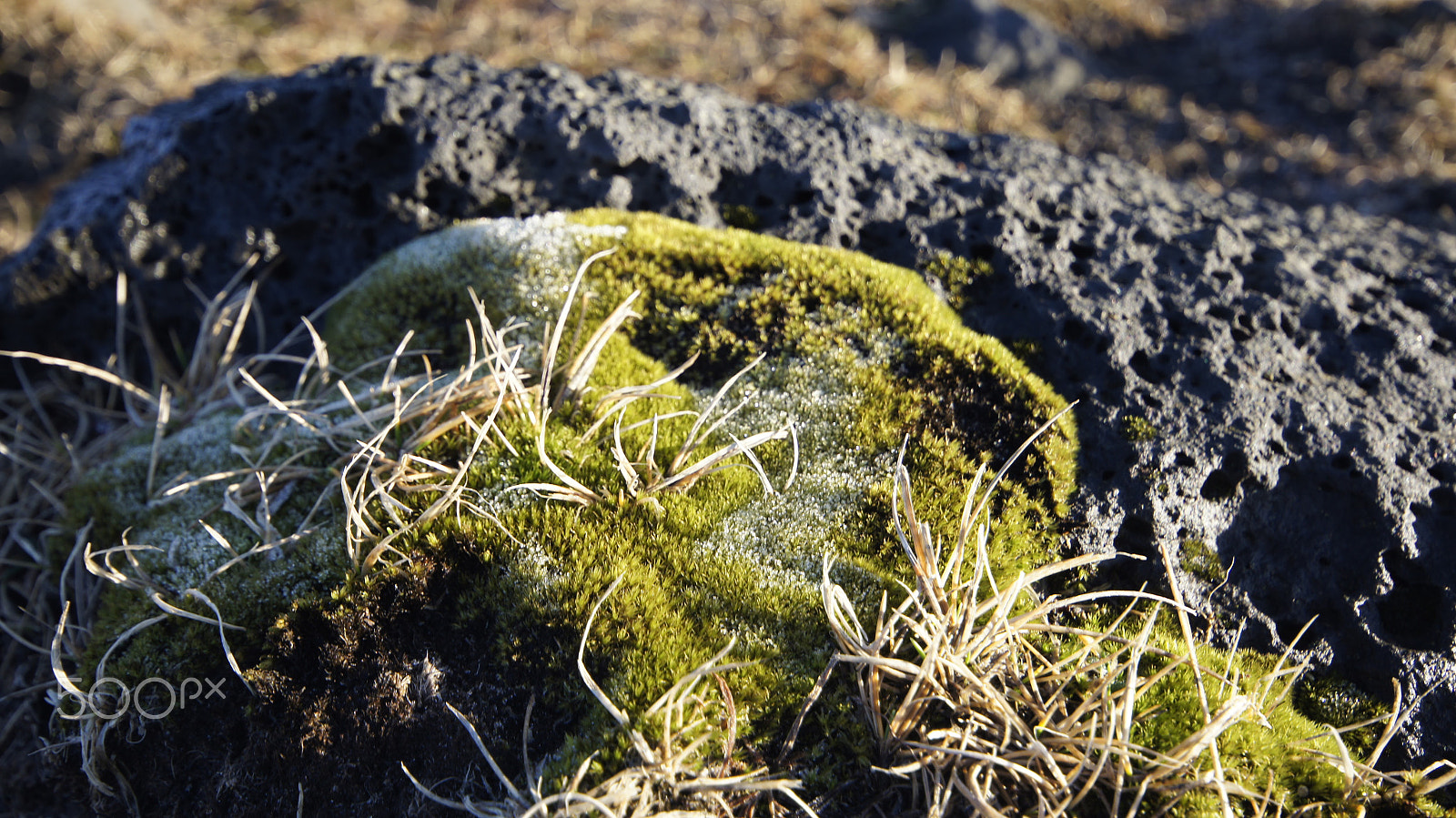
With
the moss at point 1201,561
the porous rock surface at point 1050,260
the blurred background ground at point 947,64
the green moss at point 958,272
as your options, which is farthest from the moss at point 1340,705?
the blurred background ground at point 947,64

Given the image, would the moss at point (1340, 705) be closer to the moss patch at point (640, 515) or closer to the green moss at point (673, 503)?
the green moss at point (673, 503)

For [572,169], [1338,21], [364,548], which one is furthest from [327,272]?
[1338,21]

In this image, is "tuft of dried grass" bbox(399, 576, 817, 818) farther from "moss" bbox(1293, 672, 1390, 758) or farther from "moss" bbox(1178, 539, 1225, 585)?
"moss" bbox(1293, 672, 1390, 758)

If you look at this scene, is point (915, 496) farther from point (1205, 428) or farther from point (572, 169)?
point (572, 169)

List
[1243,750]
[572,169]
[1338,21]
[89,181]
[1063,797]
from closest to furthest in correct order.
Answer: [1063,797], [1243,750], [572,169], [89,181], [1338,21]

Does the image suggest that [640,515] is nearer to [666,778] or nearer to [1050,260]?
[666,778]

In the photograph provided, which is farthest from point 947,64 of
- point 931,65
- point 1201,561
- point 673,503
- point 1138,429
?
point 673,503

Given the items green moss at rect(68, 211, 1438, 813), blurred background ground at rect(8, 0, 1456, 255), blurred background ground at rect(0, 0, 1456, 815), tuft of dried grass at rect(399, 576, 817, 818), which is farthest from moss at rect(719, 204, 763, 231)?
blurred background ground at rect(8, 0, 1456, 255)
